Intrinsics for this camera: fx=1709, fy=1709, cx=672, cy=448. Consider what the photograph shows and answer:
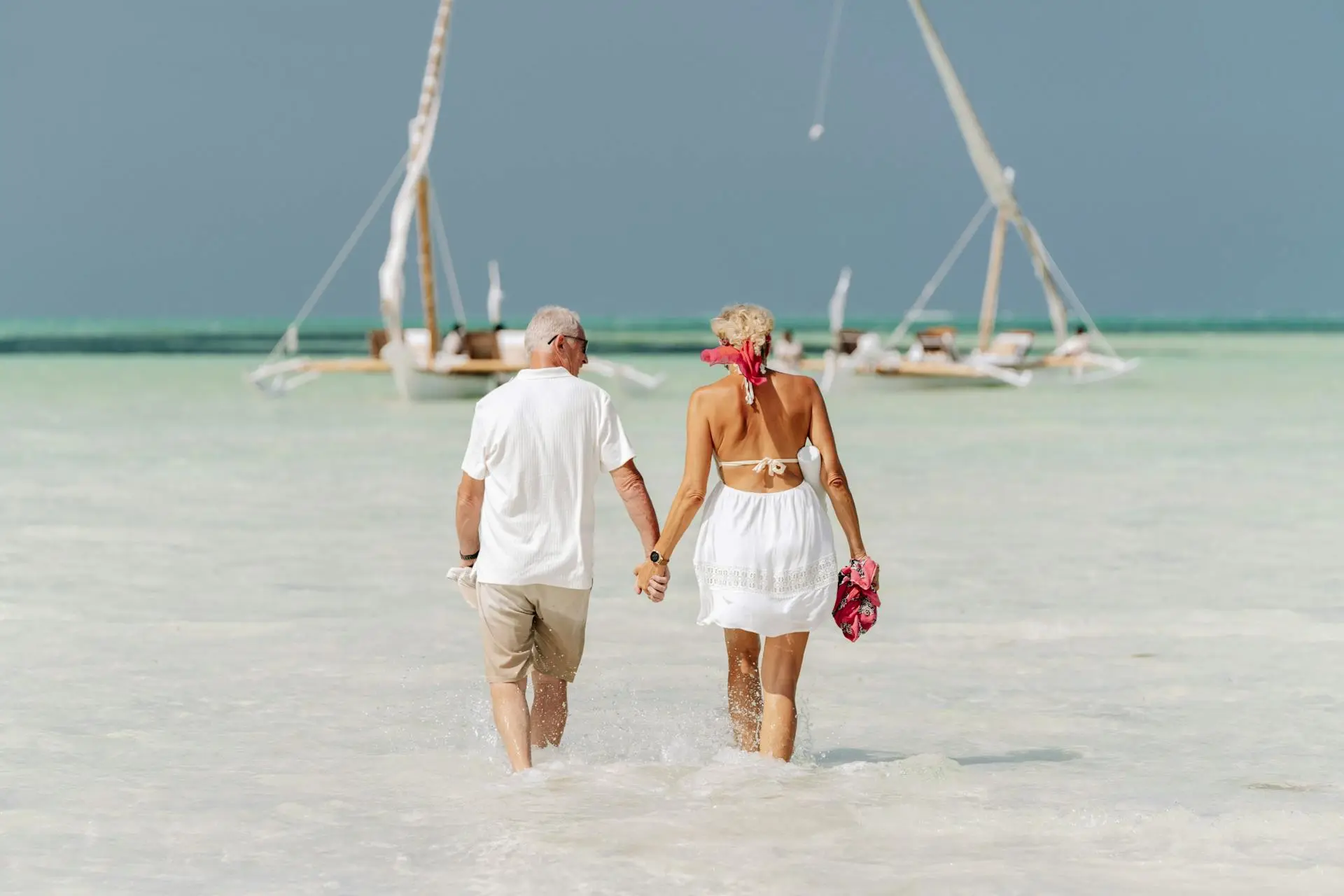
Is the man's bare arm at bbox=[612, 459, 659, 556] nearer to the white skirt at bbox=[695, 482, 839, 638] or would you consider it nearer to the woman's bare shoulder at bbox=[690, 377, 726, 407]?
the white skirt at bbox=[695, 482, 839, 638]

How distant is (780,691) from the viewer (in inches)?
224

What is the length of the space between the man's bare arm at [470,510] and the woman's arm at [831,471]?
1083 mm

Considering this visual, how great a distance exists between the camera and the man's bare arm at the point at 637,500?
5465 millimetres

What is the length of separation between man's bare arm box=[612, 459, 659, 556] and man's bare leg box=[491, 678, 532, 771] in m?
0.64

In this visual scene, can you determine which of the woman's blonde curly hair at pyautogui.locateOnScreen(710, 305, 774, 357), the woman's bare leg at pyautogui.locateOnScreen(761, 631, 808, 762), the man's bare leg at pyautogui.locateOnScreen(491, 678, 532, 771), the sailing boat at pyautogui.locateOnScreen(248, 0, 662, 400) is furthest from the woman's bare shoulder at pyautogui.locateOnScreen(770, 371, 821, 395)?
the sailing boat at pyautogui.locateOnScreen(248, 0, 662, 400)

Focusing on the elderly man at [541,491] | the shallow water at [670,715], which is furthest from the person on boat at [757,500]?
the shallow water at [670,715]

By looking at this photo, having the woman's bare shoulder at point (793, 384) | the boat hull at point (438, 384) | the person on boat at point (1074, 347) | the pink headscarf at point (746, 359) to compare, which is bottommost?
the person on boat at point (1074, 347)

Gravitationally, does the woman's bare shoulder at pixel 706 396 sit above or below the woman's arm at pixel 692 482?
above

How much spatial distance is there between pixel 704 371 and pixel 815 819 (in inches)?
1885

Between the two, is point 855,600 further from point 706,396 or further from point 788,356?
point 788,356

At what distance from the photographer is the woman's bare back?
5410 millimetres

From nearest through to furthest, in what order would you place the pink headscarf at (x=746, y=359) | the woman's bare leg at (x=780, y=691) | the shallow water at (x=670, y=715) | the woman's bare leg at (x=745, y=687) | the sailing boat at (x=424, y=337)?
the shallow water at (x=670, y=715)
the pink headscarf at (x=746, y=359)
the woman's bare leg at (x=780, y=691)
the woman's bare leg at (x=745, y=687)
the sailing boat at (x=424, y=337)

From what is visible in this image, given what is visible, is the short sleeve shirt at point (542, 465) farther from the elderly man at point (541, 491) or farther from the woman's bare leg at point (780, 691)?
the woman's bare leg at point (780, 691)

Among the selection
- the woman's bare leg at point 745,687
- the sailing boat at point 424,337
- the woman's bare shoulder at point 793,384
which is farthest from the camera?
the sailing boat at point 424,337
